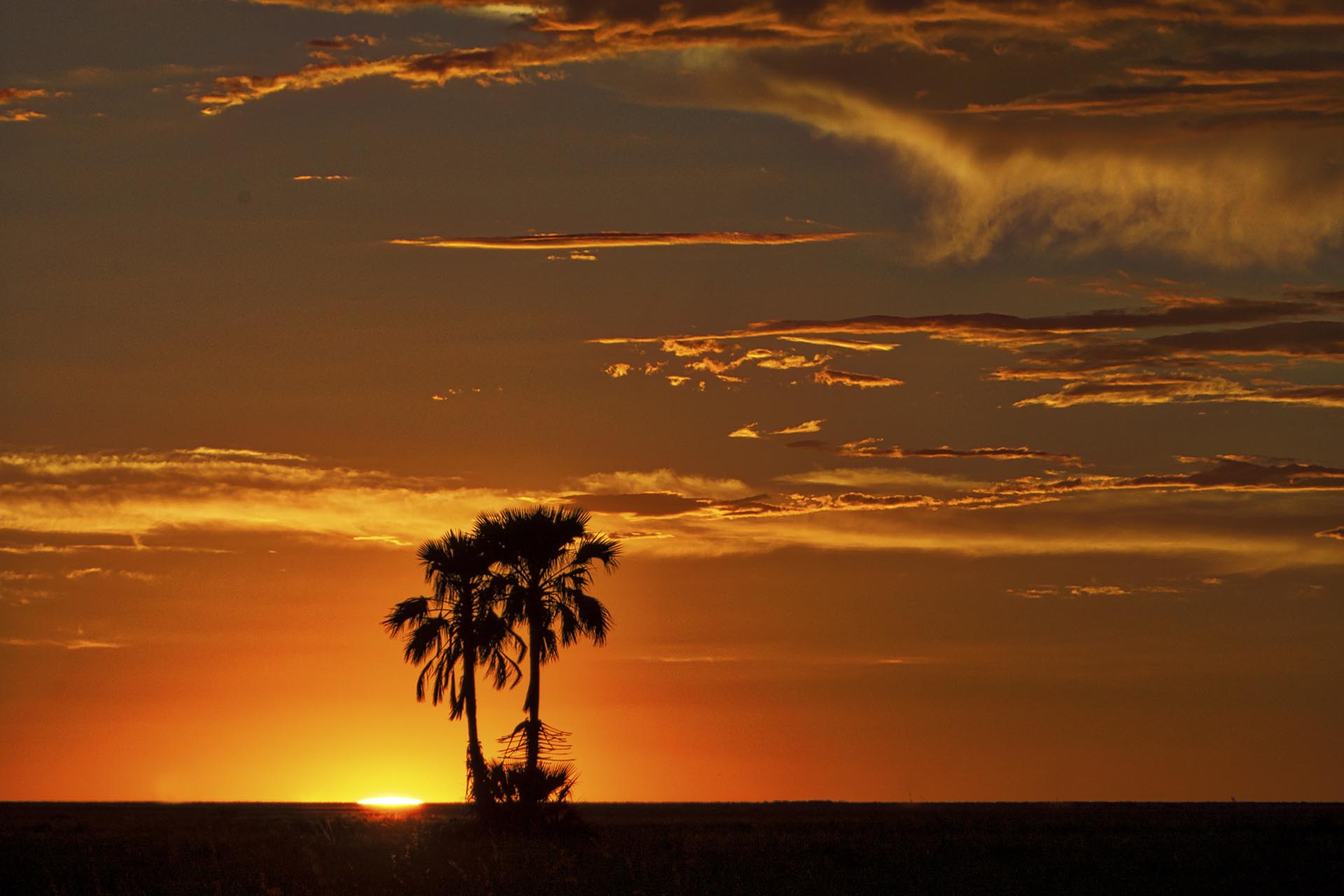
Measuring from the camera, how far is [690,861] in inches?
1363

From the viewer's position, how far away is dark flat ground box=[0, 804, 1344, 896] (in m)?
29.9

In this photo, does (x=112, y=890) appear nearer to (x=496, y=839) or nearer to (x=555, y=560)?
(x=496, y=839)

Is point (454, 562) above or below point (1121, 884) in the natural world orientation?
above

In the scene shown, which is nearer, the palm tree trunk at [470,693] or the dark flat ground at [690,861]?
the dark flat ground at [690,861]

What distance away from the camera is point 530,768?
42.2m

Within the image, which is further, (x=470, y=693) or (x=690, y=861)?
(x=470, y=693)

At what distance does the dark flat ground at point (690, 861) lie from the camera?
29.9 metres

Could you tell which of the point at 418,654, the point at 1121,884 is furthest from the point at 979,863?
the point at 418,654

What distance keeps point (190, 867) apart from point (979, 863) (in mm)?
16676

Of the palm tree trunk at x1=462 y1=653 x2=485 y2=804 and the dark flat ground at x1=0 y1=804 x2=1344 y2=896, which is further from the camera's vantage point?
the palm tree trunk at x1=462 y1=653 x2=485 y2=804

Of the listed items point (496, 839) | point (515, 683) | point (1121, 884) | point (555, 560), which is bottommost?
point (1121, 884)

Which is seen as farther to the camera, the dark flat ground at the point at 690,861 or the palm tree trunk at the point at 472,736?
the palm tree trunk at the point at 472,736

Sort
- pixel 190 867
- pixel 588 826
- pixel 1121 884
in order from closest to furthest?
1. pixel 1121 884
2. pixel 190 867
3. pixel 588 826

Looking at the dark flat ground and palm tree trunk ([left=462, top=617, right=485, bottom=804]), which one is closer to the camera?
the dark flat ground
